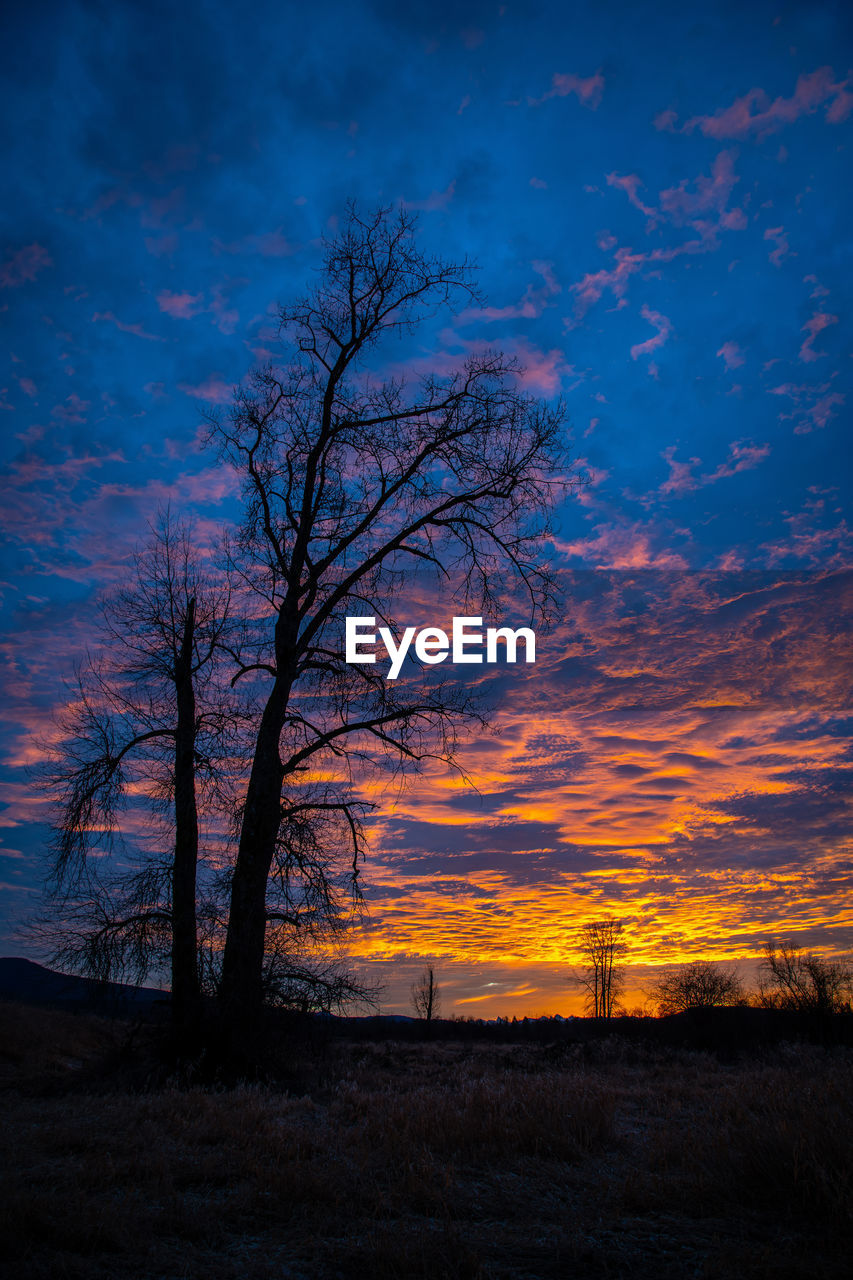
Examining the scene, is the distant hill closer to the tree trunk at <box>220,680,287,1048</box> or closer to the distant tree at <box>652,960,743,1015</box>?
the tree trunk at <box>220,680,287,1048</box>

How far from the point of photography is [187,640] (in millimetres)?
14219

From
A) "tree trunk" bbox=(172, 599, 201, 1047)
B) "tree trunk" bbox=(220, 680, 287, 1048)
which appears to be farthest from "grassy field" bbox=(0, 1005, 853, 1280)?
"tree trunk" bbox=(172, 599, 201, 1047)

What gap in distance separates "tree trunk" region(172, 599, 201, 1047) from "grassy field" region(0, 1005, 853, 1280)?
542cm

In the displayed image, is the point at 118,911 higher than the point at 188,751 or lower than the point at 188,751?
lower

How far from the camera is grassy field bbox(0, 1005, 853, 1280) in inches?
133

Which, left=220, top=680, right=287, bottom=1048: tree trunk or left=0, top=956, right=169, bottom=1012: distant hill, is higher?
left=220, top=680, right=287, bottom=1048: tree trunk

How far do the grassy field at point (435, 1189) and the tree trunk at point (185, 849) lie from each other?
17.8 ft

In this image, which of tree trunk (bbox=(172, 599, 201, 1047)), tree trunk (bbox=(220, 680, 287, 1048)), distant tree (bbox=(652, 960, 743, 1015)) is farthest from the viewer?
distant tree (bbox=(652, 960, 743, 1015))

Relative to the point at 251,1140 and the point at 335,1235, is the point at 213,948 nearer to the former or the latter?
the point at 251,1140

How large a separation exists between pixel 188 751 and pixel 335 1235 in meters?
10.8

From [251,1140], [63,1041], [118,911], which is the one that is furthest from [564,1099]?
[63,1041]

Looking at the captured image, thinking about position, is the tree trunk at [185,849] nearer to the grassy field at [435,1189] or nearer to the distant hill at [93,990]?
the distant hill at [93,990]

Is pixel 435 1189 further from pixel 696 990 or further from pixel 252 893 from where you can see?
pixel 696 990

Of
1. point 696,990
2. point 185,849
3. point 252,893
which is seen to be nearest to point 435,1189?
point 252,893
